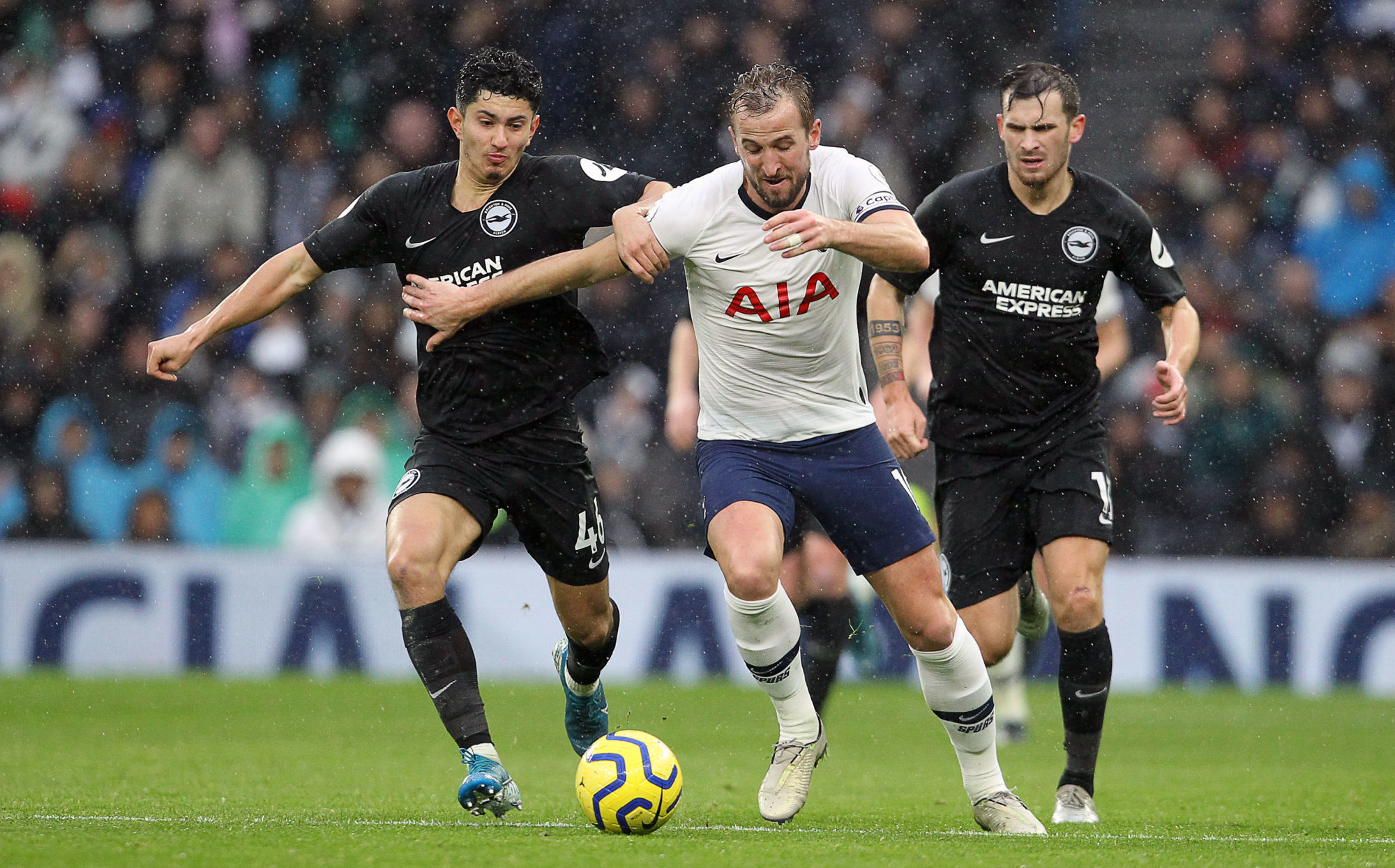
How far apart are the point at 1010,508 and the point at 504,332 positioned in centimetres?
197

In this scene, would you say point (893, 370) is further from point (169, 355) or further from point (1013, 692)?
point (1013, 692)

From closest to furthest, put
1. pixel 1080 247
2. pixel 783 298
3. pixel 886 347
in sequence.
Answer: pixel 783 298 → pixel 1080 247 → pixel 886 347

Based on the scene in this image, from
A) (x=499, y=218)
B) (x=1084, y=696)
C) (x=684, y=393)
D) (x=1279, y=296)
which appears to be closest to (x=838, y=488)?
(x=684, y=393)

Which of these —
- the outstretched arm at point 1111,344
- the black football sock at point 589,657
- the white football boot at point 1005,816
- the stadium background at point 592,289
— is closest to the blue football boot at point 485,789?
the black football sock at point 589,657

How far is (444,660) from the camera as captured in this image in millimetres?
5883

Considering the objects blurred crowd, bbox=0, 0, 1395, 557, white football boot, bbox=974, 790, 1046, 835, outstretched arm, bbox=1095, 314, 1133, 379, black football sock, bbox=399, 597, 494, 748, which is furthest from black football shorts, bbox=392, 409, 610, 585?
blurred crowd, bbox=0, 0, 1395, 557

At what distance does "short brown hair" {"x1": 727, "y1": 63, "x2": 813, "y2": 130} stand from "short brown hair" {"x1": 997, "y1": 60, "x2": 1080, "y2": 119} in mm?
999

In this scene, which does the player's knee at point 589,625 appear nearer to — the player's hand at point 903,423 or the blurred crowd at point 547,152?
the player's hand at point 903,423

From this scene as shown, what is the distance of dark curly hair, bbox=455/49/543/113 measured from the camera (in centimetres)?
623

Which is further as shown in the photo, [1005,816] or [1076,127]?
[1076,127]

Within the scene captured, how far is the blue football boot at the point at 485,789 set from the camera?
553 centimetres

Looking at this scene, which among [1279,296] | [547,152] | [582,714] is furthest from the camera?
[547,152]

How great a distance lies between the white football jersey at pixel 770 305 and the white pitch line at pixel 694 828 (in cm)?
130

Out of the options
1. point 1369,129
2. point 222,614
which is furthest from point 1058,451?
point 1369,129
